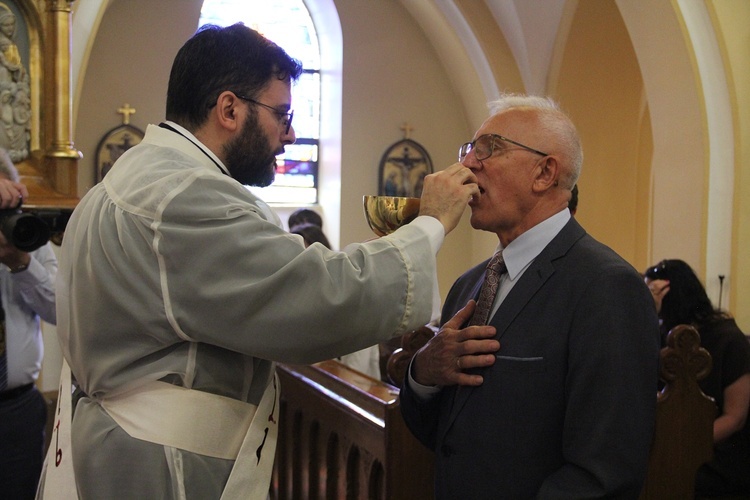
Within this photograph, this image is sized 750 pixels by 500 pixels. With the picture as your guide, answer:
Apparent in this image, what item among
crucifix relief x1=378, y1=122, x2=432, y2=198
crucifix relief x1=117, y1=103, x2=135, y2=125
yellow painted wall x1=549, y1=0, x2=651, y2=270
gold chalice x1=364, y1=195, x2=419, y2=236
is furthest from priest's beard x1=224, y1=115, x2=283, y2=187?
crucifix relief x1=378, y1=122, x2=432, y2=198

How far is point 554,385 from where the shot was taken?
6.12ft

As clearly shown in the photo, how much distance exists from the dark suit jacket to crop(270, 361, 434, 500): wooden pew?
0.52m

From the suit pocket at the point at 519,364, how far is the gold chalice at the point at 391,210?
0.40 metres

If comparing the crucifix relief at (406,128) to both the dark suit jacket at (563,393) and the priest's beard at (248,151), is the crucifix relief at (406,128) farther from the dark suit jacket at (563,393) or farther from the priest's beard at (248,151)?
the priest's beard at (248,151)

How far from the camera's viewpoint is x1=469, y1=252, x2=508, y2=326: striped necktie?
2.09 metres

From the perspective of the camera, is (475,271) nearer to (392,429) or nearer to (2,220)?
(392,429)

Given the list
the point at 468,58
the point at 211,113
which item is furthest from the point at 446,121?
the point at 211,113

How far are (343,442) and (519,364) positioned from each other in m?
1.53

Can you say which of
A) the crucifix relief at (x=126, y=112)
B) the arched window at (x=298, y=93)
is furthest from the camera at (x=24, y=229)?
the arched window at (x=298, y=93)

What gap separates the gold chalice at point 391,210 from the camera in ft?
6.51

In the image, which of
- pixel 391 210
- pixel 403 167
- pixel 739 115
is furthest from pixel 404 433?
pixel 403 167

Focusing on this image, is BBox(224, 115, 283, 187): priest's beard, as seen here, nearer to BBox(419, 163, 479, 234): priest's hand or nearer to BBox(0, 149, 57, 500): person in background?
BBox(419, 163, 479, 234): priest's hand

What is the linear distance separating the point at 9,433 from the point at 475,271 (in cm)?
211

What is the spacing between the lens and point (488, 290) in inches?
83.4
